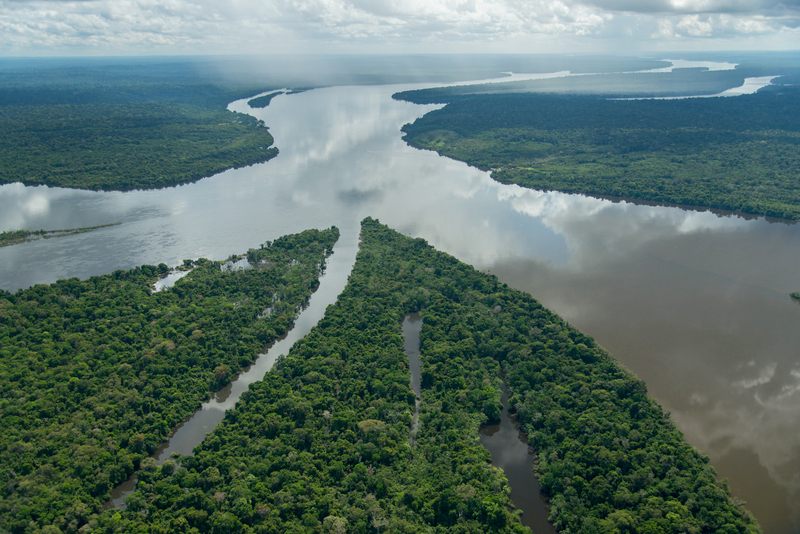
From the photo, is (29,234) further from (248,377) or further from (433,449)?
(433,449)

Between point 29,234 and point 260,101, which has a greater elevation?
point 260,101

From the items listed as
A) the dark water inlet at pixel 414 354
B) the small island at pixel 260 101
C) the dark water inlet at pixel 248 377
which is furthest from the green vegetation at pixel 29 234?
the small island at pixel 260 101

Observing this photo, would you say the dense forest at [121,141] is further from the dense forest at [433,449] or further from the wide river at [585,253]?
the dense forest at [433,449]

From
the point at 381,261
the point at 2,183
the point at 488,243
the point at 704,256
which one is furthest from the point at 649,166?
the point at 2,183

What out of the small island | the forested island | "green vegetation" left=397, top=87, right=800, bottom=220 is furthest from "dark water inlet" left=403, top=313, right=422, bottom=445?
the small island

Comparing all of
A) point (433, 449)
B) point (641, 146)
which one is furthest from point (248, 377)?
point (641, 146)

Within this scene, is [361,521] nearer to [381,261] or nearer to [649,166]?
[381,261]
